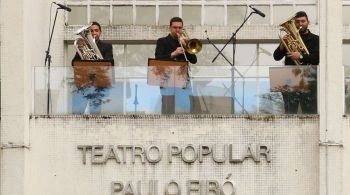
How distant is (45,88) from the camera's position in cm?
3612

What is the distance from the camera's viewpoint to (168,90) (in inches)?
1415

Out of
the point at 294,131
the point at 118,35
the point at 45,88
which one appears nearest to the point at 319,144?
the point at 294,131

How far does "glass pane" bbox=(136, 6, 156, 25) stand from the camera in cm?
4219

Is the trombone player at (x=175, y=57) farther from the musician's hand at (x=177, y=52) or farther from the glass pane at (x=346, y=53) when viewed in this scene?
the glass pane at (x=346, y=53)

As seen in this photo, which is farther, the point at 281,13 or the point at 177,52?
the point at 281,13

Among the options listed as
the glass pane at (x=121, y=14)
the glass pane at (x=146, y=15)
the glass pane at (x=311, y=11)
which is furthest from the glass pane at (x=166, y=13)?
the glass pane at (x=311, y=11)

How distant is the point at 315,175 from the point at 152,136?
3.42m

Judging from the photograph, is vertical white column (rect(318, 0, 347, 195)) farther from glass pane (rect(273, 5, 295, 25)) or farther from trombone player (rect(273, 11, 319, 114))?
glass pane (rect(273, 5, 295, 25))

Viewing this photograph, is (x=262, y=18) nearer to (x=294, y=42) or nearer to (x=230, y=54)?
(x=230, y=54)

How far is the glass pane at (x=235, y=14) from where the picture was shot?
42.2 meters

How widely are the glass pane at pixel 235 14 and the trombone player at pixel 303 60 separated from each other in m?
5.54

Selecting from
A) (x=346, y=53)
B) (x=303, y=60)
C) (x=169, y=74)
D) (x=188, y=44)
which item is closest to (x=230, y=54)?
(x=346, y=53)

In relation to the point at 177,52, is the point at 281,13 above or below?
above

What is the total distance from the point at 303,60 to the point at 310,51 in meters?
0.33
